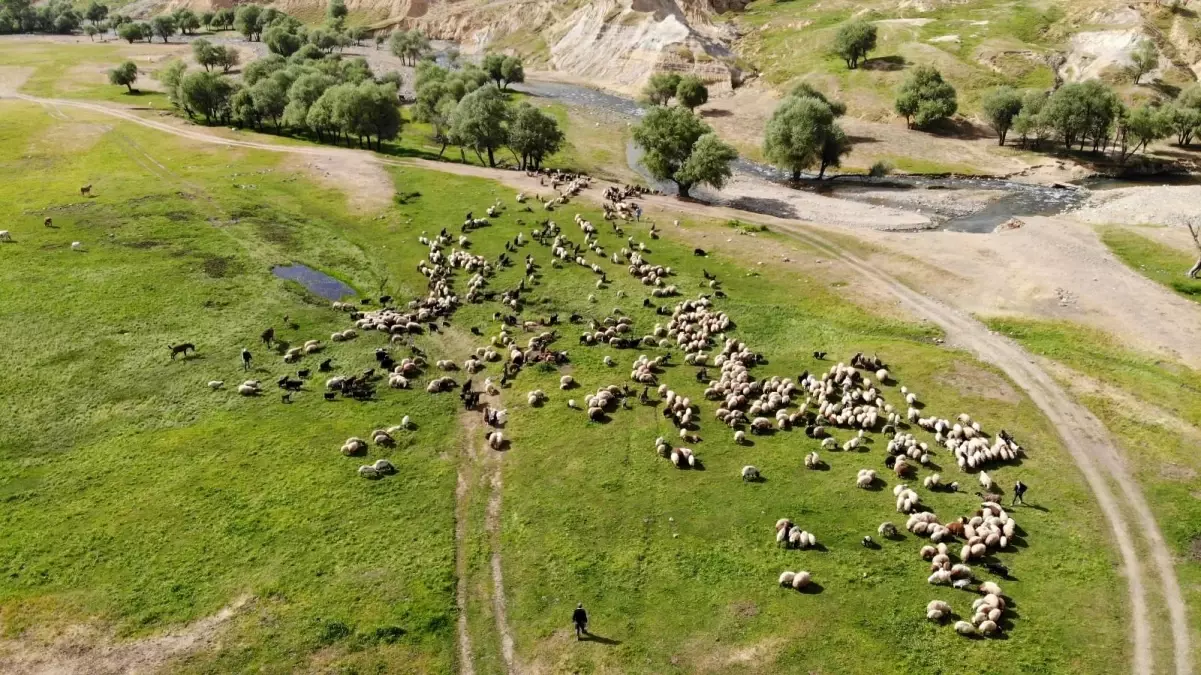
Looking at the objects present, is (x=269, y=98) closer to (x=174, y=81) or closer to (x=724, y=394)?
(x=174, y=81)

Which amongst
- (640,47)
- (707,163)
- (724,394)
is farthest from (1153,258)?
(640,47)

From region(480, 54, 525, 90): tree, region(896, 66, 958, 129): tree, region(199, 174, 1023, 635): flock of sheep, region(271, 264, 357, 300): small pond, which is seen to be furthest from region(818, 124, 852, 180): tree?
region(480, 54, 525, 90): tree

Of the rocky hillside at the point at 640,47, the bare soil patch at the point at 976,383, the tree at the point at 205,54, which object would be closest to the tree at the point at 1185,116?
the rocky hillside at the point at 640,47

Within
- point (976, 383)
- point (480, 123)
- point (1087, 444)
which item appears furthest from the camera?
point (480, 123)

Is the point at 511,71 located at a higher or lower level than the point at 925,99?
higher

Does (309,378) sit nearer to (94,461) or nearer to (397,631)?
(94,461)

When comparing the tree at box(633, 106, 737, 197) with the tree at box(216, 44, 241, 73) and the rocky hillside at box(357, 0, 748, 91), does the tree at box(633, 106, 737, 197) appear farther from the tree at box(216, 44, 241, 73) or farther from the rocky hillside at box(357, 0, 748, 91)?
the tree at box(216, 44, 241, 73)

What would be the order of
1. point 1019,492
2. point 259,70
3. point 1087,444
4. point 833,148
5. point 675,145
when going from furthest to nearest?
point 259,70 → point 833,148 → point 675,145 → point 1087,444 → point 1019,492

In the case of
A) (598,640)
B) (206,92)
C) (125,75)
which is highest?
(125,75)
